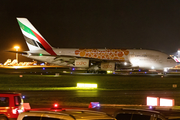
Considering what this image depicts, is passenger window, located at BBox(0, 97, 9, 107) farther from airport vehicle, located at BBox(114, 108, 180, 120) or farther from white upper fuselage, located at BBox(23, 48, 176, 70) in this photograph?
white upper fuselage, located at BBox(23, 48, 176, 70)

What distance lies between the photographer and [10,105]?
11.1 meters

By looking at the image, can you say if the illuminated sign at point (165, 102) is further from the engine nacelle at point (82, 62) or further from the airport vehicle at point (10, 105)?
the engine nacelle at point (82, 62)

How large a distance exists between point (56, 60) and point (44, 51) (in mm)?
3938

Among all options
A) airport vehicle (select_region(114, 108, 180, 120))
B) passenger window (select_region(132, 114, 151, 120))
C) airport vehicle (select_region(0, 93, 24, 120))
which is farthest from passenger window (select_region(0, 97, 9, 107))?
passenger window (select_region(132, 114, 151, 120))

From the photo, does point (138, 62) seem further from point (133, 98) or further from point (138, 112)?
point (138, 112)

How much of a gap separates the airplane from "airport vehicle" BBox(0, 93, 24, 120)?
125ft

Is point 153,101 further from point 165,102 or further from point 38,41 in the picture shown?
point 38,41

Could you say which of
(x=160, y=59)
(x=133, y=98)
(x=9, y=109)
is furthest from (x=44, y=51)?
(x=9, y=109)

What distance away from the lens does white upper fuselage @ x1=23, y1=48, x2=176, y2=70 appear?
5169cm

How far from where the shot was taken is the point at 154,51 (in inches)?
2078

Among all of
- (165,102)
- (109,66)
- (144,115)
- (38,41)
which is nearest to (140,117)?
(144,115)

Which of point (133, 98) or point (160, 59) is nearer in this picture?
point (133, 98)

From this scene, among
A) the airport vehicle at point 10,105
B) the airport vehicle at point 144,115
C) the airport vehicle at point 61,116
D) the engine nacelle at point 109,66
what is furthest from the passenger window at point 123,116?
the engine nacelle at point 109,66

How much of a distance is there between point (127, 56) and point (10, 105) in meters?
42.5
